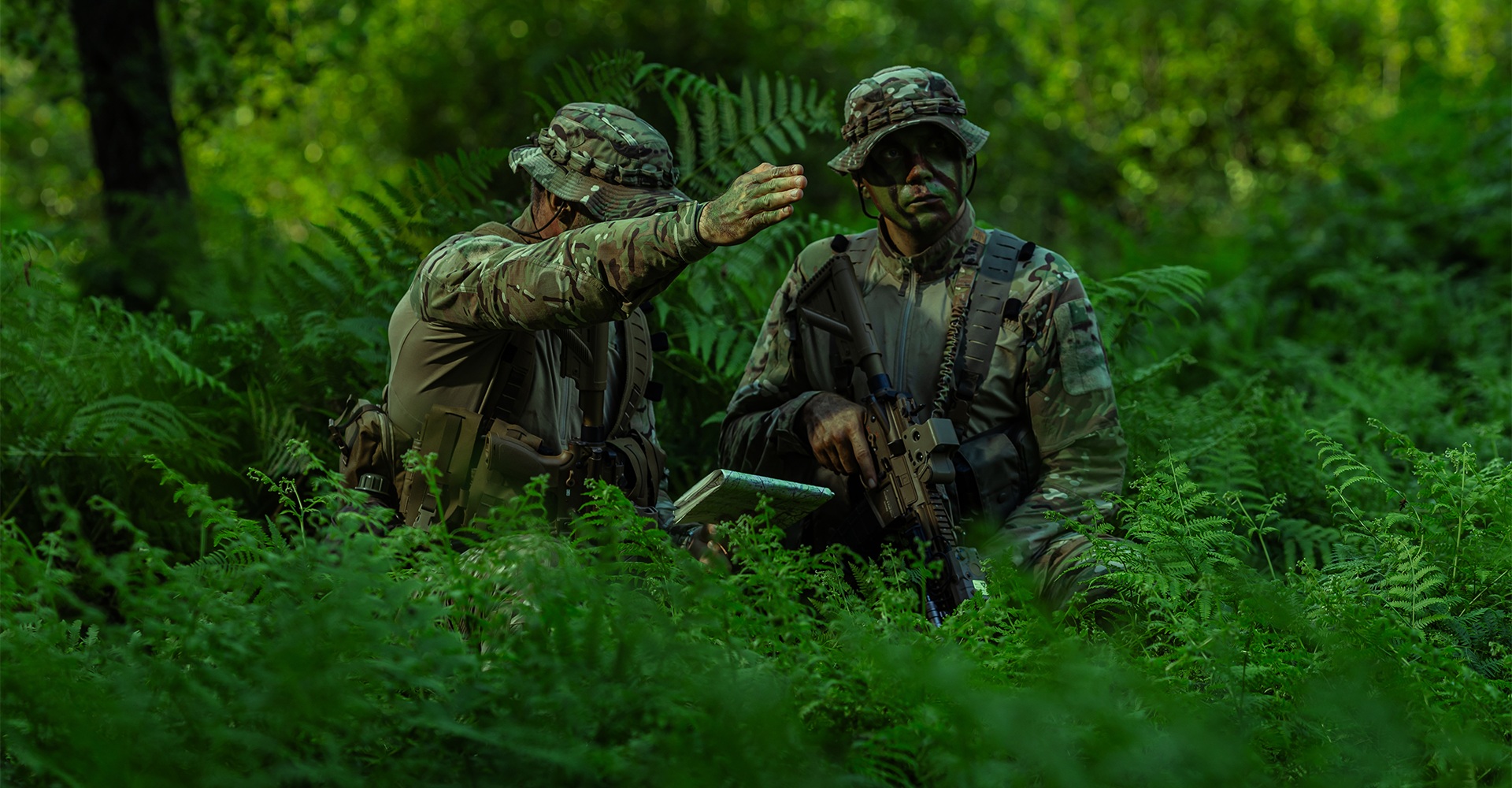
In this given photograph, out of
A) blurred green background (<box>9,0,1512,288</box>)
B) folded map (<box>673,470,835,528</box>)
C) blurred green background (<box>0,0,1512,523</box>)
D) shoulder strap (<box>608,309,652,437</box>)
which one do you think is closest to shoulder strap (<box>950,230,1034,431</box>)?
blurred green background (<box>0,0,1512,523</box>)

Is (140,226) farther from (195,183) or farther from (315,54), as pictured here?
(195,183)

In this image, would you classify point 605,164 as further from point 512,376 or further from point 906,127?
point 906,127

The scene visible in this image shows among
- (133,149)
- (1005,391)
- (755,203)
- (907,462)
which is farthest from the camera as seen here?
(133,149)

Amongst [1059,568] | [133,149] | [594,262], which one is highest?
[594,262]

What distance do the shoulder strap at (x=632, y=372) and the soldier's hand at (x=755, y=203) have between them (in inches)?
40.9

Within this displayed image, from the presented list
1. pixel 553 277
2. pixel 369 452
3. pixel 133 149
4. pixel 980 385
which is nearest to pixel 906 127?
pixel 980 385

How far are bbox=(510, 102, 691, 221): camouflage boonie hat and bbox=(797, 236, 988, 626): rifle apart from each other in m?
0.79

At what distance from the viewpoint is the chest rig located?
11.2 ft

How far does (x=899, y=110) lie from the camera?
4.00m

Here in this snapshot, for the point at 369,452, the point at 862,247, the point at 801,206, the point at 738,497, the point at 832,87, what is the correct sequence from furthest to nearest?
the point at 801,206, the point at 832,87, the point at 862,247, the point at 369,452, the point at 738,497

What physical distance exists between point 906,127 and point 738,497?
4.52 ft

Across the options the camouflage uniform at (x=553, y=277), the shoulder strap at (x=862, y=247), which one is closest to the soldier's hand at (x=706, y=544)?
Answer: the camouflage uniform at (x=553, y=277)

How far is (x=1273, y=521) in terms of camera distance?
196 inches

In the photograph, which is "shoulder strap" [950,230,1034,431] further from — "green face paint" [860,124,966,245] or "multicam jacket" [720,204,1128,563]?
"green face paint" [860,124,966,245]
